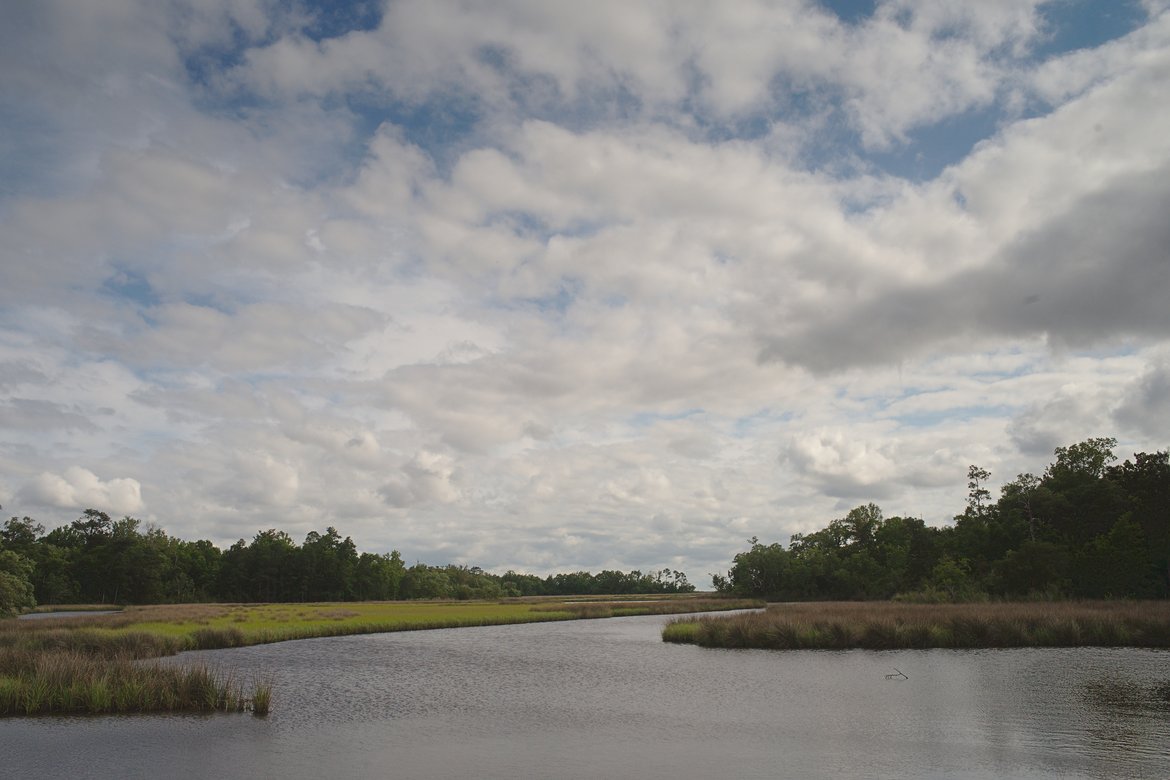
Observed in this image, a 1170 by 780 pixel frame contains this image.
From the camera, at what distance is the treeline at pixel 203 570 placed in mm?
135625

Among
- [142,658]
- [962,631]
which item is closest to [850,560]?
[962,631]

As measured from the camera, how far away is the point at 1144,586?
73.4 m

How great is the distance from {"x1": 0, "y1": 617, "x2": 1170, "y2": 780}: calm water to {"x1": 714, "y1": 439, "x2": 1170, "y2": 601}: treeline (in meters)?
37.8

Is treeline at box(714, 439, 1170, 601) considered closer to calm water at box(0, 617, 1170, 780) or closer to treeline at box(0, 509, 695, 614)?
calm water at box(0, 617, 1170, 780)

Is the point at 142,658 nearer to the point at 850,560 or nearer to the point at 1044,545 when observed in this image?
the point at 1044,545

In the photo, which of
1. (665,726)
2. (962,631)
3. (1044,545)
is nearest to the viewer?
(665,726)

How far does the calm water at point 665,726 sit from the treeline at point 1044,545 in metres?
37.8

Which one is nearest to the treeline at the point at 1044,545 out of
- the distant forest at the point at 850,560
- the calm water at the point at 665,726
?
the distant forest at the point at 850,560

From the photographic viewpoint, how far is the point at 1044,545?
77375 mm

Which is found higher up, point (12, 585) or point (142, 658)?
point (12, 585)

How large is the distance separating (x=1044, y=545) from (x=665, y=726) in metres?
68.8

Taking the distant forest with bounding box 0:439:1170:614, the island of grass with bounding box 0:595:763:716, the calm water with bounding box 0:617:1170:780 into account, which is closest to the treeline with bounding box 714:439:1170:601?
the distant forest with bounding box 0:439:1170:614

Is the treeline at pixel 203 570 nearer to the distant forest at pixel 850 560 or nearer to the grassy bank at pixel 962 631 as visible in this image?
the distant forest at pixel 850 560

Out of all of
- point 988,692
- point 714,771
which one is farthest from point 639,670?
point 714,771
